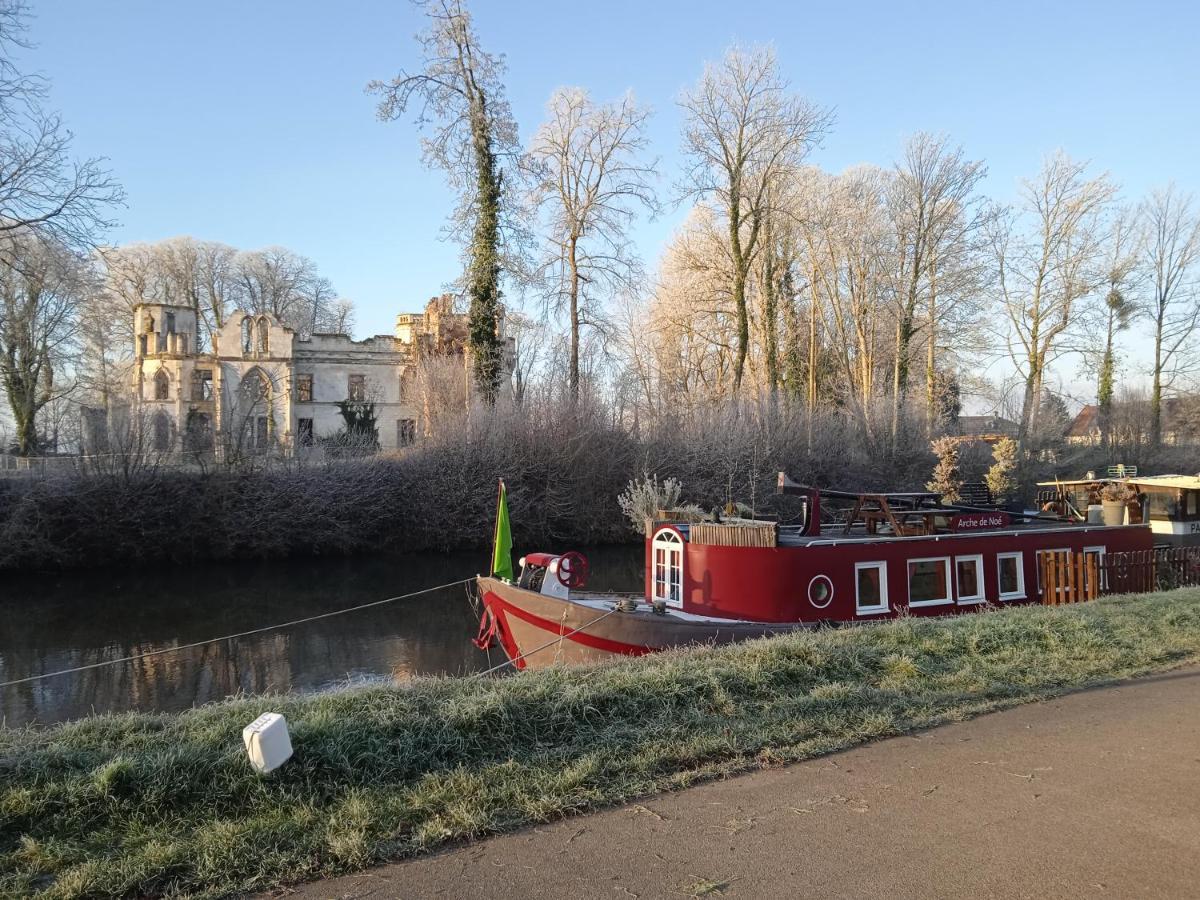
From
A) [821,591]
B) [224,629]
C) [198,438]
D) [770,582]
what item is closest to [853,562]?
[821,591]

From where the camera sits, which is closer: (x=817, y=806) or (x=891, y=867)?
(x=891, y=867)

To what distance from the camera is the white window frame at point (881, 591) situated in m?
13.4

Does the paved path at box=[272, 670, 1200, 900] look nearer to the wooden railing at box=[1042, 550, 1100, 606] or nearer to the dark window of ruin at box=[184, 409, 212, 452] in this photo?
the wooden railing at box=[1042, 550, 1100, 606]

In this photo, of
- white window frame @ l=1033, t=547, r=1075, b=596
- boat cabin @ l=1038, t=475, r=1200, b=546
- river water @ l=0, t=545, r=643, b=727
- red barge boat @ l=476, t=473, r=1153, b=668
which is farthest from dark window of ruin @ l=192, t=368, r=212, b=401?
white window frame @ l=1033, t=547, r=1075, b=596

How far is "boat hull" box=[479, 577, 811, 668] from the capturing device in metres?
12.1

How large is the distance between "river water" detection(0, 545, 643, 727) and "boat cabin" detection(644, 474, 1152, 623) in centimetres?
502

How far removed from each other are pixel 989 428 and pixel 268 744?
172ft

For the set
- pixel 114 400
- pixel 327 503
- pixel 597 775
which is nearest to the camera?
pixel 597 775

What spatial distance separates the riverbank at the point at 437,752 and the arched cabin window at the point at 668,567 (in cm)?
497

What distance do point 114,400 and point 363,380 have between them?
80.0 ft

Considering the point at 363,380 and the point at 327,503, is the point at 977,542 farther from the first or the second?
the point at 363,380

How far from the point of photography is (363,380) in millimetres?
58219

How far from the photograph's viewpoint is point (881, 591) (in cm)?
1359

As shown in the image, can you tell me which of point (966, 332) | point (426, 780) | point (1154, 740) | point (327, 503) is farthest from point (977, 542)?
point (966, 332)
